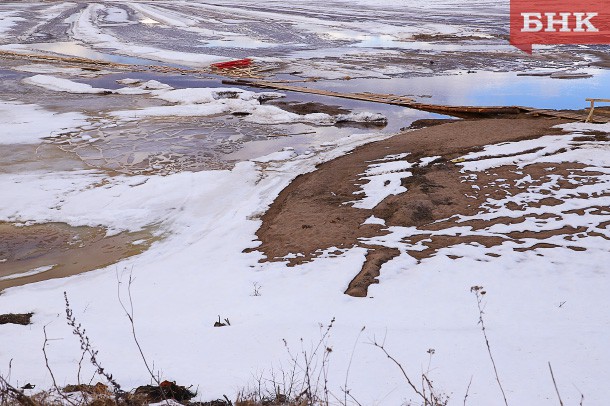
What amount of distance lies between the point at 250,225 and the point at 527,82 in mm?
13625

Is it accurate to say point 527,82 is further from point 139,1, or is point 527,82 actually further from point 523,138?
point 139,1

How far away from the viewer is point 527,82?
62.1 feet

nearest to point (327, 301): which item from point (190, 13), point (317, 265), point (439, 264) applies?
point (317, 265)

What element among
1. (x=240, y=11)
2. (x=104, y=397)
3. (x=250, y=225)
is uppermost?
(x=240, y=11)

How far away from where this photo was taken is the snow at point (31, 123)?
42.5 feet

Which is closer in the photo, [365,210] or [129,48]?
[365,210]

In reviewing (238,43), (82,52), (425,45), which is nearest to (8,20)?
(82,52)

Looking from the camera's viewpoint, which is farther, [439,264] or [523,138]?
[523,138]

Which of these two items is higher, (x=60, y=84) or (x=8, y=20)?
(x=8, y=20)

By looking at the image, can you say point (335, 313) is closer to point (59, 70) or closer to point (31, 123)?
point (31, 123)

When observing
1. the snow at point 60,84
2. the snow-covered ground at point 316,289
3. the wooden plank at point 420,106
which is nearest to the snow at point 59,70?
the snow at point 60,84

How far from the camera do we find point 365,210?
8.53 m
